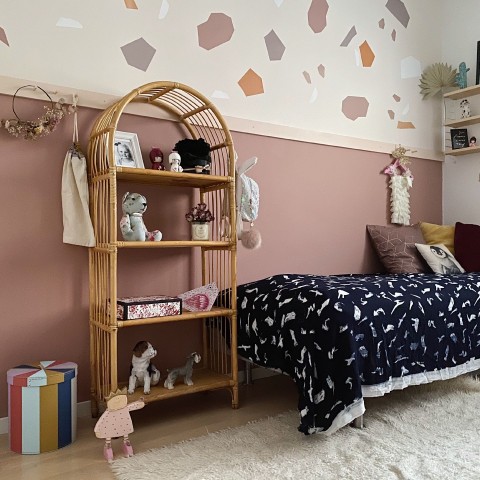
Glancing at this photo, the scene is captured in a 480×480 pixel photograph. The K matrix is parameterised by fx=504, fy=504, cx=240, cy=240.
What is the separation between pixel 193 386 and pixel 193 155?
1055 mm

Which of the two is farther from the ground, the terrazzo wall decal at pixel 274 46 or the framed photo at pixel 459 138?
the terrazzo wall decal at pixel 274 46

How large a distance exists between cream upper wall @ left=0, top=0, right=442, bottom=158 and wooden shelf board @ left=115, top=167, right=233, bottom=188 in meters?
0.47

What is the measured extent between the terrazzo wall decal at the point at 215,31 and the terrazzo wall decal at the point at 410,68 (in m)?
1.48

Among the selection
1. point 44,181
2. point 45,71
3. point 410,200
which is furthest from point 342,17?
point 44,181

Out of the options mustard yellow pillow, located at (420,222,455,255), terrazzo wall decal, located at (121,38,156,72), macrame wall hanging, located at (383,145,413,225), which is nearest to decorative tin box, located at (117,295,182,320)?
terrazzo wall decal, located at (121,38,156,72)

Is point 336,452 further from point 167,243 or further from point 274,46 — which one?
point 274,46

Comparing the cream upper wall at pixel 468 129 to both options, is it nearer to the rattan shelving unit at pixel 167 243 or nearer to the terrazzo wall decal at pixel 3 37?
the rattan shelving unit at pixel 167 243

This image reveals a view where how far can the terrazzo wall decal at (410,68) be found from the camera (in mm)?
3654

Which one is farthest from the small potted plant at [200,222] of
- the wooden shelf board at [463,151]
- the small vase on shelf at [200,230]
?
the wooden shelf board at [463,151]

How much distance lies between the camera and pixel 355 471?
168cm

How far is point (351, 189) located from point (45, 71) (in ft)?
6.55

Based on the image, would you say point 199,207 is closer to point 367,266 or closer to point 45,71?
point 45,71

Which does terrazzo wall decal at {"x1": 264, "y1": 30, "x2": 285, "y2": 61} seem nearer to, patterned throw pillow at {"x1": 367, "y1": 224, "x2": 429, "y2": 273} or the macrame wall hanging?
the macrame wall hanging

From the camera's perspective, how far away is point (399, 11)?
363cm
